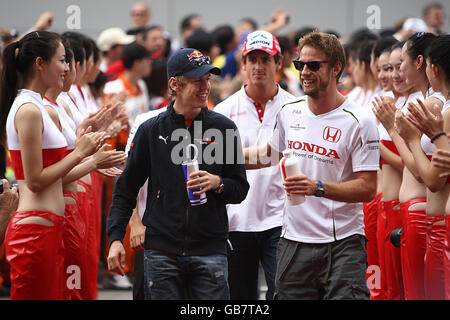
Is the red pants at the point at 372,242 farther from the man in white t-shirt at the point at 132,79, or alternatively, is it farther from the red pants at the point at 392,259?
the man in white t-shirt at the point at 132,79

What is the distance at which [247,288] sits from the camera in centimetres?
588

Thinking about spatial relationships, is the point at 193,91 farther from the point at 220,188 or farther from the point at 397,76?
the point at 397,76

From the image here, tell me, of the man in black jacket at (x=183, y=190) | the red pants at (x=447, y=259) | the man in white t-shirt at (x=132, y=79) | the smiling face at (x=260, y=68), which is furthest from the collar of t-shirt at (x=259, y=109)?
the man in white t-shirt at (x=132, y=79)

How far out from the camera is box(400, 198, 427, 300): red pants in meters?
5.33

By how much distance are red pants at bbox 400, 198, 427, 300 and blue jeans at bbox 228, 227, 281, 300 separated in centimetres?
98

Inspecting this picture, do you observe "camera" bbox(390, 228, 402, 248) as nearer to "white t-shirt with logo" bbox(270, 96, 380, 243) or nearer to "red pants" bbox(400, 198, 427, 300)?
"red pants" bbox(400, 198, 427, 300)

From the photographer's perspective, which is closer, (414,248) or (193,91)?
(193,91)

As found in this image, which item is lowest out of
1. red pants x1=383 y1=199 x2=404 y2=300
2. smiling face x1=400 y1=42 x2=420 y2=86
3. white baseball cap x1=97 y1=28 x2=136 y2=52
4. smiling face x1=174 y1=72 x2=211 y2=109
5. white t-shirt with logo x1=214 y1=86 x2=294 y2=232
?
red pants x1=383 y1=199 x2=404 y2=300

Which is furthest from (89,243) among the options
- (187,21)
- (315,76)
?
(187,21)

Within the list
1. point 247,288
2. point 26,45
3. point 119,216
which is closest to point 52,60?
point 26,45

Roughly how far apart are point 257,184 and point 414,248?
1307mm

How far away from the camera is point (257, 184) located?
19.3ft

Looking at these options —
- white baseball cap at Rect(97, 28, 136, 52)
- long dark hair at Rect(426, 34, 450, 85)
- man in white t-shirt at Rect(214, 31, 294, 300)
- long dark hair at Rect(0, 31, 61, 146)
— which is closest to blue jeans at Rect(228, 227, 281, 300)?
man in white t-shirt at Rect(214, 31, 294, 300)

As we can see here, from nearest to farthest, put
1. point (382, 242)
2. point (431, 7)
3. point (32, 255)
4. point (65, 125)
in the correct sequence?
point (32, 255) → point (65, 125) → point (382, 242) → point (431, 7)
